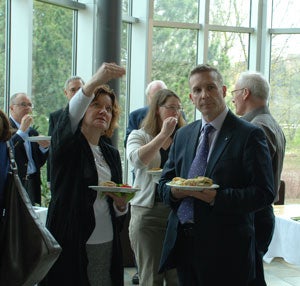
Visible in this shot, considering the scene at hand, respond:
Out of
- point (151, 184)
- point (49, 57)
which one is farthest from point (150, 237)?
point (49, 57)

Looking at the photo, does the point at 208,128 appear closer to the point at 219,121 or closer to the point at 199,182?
the point at 219,121

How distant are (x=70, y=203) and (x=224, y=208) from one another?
0.72 metres

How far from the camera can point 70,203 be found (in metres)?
→ 2.60

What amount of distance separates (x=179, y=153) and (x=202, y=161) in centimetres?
22

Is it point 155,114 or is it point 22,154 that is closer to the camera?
point 155,114

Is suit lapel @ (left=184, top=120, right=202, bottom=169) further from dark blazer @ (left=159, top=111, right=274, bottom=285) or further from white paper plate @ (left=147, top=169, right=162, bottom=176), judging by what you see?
white paper plate @ (left=147, top=169, right=162, bottom=176)

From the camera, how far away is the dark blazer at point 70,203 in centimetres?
258

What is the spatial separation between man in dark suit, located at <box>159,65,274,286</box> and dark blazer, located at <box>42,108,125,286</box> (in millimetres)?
386

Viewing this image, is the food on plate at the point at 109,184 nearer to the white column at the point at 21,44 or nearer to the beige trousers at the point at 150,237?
the beige trousers at the point at 150,237

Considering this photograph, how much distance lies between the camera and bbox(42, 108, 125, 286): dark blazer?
8.46ft

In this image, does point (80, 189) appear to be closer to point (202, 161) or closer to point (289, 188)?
point (202, 161)

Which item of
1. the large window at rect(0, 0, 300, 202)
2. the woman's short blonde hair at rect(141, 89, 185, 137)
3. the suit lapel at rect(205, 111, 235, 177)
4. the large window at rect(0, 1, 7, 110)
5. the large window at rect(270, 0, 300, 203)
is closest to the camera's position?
the suit lapel at rect(205, 111, 235, 177)

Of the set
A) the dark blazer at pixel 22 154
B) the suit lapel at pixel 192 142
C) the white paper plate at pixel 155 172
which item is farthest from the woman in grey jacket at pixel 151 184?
the dark blazer at pixel 22 154

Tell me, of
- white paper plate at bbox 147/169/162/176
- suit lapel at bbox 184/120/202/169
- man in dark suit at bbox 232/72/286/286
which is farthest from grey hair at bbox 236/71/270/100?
suit lapel at bbox 184/120/202/169
